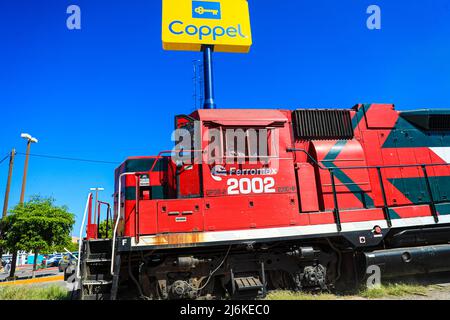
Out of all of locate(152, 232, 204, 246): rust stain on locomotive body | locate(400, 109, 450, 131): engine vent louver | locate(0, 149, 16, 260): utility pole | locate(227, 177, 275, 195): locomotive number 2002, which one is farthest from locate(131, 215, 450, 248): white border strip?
locate(0, 149, 16, 260): utility pole

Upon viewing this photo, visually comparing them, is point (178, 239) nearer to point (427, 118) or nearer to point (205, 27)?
point (427, 118)

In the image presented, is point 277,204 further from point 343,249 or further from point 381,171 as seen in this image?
point 381,171

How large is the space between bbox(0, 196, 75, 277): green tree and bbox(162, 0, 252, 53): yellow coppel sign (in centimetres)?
1265

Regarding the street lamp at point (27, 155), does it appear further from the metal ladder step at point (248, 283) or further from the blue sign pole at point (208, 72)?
the metal ladder step at point (248, 283)

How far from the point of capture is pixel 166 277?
650 centimetres

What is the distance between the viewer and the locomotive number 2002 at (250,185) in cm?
677

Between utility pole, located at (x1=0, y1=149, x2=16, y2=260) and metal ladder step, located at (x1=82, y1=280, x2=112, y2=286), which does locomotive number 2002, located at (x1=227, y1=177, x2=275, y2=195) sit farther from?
utility pole, located at (x1=0, y1=149, x2=16, y2=260)

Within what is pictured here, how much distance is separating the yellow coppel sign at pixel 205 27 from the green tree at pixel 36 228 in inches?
498

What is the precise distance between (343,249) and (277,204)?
2.13 metres

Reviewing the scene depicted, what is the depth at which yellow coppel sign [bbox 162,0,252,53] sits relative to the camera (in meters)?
16.1

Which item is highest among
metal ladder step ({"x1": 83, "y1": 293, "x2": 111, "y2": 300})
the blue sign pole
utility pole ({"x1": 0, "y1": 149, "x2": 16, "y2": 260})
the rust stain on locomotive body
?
the blue sign pole

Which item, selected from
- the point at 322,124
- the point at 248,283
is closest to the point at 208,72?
the point at 322,124

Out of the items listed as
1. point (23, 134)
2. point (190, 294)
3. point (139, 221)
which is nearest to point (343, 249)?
point (190, 294)

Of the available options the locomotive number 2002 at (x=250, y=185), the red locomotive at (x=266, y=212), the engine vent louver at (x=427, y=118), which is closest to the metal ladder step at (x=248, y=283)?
the red locomotive at (x=266, y=212)
